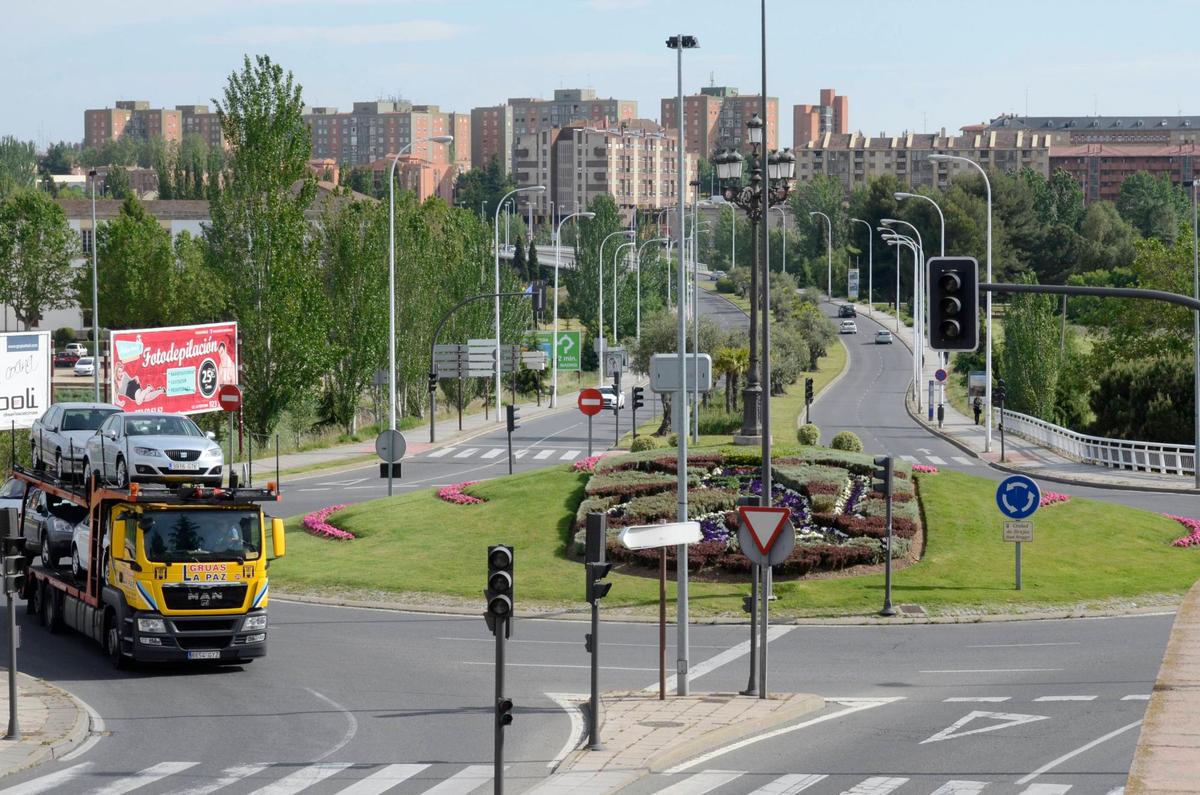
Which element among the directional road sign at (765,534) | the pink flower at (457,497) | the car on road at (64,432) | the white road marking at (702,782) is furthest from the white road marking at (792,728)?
the pink flower at (457,497)

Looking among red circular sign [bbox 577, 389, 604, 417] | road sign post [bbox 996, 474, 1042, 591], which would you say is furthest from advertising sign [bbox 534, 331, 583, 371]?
road sign post [bbox 996, 474, 1042, 591]

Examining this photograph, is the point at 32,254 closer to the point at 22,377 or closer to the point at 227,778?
the point at 22,377

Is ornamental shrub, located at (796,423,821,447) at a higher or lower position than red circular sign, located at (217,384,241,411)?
lower

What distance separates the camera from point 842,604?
101 feet

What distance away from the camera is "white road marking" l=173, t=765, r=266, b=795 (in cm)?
1719

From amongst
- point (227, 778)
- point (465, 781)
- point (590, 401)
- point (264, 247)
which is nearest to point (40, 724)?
point (227, 778)

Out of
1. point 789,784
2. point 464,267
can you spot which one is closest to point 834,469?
point 789,784

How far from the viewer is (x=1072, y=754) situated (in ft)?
60.0

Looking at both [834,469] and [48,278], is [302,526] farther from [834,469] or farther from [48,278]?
[48,278]

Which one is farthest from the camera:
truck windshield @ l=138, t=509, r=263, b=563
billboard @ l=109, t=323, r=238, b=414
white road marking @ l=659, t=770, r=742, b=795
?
billboard @ l=109, t=323, r=238, b=414

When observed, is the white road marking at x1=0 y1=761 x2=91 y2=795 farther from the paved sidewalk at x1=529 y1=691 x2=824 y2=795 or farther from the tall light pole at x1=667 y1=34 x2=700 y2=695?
the tall light pole at x1=667 y1=34 x2=700 y2=695

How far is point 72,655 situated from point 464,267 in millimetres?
63595

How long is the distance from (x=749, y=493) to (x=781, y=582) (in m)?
2.13

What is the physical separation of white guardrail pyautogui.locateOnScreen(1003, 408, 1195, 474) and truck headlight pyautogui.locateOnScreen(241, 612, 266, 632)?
42.3 m
